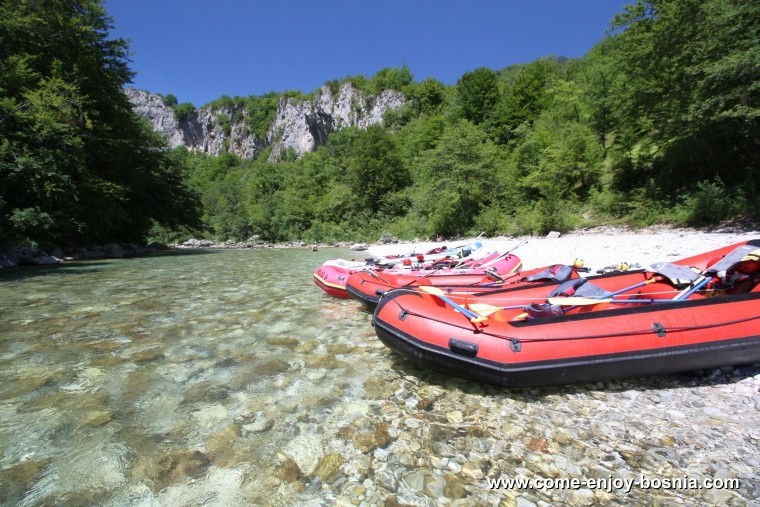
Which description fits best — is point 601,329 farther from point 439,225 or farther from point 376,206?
point 376,206

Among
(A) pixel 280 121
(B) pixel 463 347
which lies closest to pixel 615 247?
(B) pixel 463 347

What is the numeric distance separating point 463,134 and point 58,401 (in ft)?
62.4

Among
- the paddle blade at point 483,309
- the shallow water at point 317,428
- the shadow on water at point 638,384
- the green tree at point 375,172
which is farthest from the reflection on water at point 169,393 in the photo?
the green tree at point 375,172

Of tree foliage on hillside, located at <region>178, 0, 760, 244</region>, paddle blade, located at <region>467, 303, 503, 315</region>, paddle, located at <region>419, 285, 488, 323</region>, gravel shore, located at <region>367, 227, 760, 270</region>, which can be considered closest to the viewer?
paddle, located at <region>419, 285, 488, 323</region>

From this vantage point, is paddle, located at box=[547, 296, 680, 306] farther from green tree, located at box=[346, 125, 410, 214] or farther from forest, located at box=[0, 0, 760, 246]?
green tree, located at box=[346, 125, 410, 214]

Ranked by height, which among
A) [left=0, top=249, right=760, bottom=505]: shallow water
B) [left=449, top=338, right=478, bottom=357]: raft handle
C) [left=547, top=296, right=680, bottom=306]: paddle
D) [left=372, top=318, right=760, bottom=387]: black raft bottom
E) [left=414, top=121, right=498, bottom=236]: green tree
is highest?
[left=414, top=121, right=498, bottom=236]: green tree

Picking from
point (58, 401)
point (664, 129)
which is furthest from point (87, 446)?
point (664, 129)

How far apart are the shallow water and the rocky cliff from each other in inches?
1677

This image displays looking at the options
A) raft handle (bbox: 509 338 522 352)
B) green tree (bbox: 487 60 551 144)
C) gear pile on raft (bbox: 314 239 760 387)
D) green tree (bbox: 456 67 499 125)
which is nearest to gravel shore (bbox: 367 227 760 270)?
gear pile on raft (bbox: 314 239 760 387)

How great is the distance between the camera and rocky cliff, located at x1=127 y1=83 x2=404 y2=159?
59.2 meters

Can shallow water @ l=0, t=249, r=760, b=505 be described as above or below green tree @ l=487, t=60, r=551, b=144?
below

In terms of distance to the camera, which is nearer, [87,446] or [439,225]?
[87,446]

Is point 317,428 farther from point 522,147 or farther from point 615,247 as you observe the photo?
point 522,147

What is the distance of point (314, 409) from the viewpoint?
2742mm
